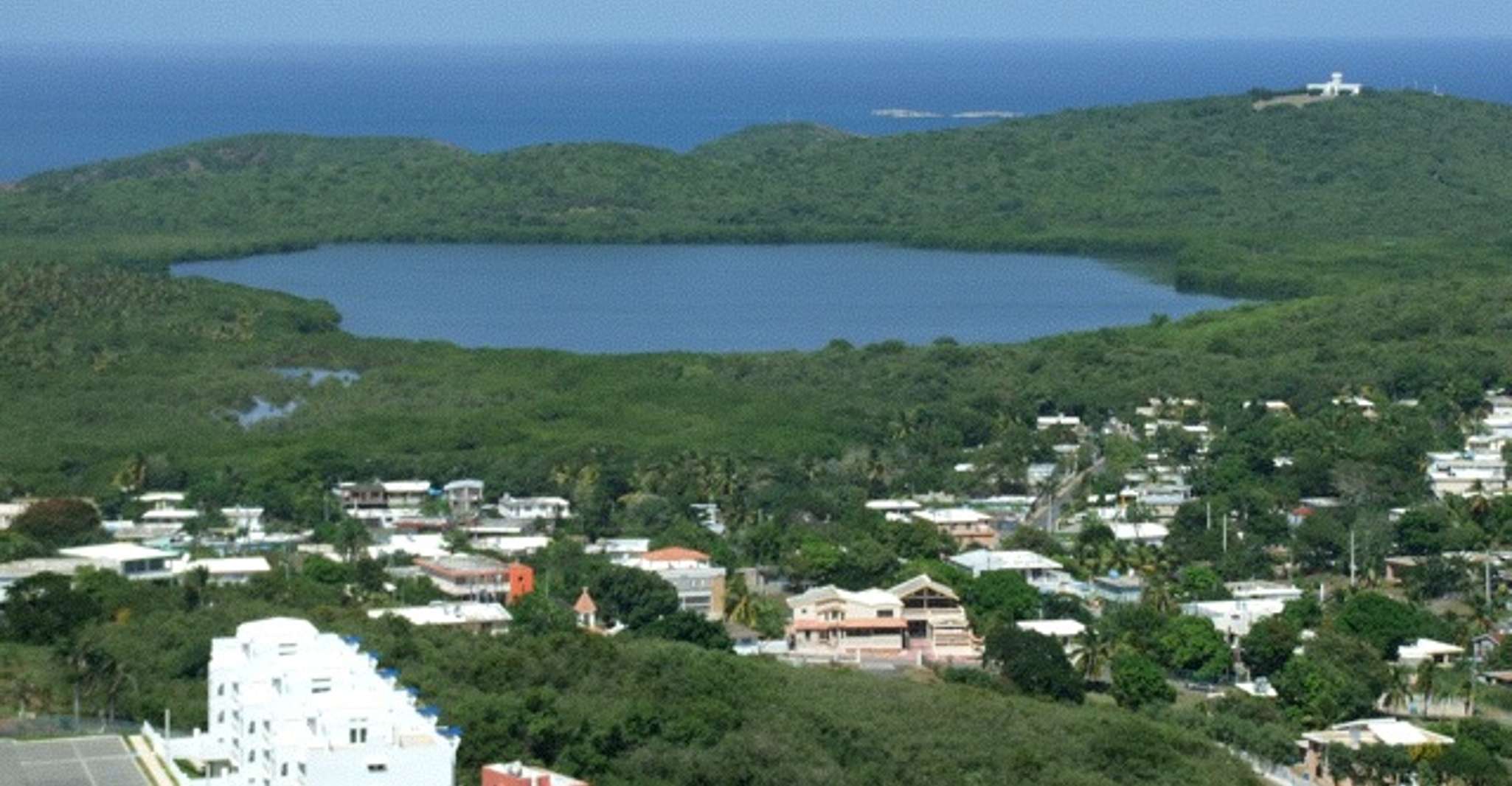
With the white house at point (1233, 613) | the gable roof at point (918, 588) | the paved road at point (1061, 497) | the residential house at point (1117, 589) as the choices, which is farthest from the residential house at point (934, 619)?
the paved road at point (1061, 497)

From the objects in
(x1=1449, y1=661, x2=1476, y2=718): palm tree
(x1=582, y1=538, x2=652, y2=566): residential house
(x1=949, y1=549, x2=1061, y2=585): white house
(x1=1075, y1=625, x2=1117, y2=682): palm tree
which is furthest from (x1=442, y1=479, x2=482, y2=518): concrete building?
(x1=1449, y1=661, x2=1476, y2=718): palm tree

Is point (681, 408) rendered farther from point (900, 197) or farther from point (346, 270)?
point (900, 197)

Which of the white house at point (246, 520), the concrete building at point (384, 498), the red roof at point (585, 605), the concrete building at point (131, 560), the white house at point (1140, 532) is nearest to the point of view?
the red roof at point (585, 605)

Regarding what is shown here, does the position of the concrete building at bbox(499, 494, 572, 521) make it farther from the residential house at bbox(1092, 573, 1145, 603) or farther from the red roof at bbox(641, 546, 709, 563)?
the residential house at bbox(1092, 573, 1145, 603)

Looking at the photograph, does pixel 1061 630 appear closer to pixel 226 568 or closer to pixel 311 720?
pixel 226 568

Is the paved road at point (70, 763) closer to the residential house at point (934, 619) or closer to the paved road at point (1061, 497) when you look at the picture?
the residential house at point (934, 619)
